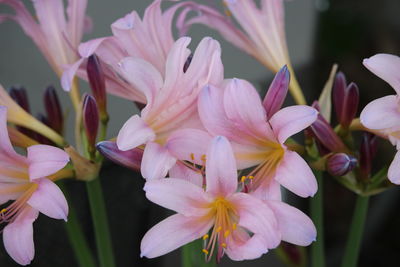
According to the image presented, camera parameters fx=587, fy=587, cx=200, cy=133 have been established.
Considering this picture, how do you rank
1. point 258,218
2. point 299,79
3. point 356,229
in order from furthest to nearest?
point 299,79 → point 356,229 → point 258,218

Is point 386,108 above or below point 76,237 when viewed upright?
above

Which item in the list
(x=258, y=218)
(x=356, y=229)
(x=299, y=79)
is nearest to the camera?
(x=258, y=218)

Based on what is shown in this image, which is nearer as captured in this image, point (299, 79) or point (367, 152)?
point (367, 152)

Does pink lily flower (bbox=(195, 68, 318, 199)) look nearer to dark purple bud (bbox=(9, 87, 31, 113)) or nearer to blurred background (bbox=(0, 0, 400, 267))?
dark purple bud (bbox=(9, 87, 31, 113))

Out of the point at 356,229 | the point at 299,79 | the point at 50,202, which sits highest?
the point at 50,202

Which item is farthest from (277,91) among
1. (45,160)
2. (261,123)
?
(45,160)

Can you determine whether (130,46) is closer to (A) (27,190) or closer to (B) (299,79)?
(A) (27,190)
